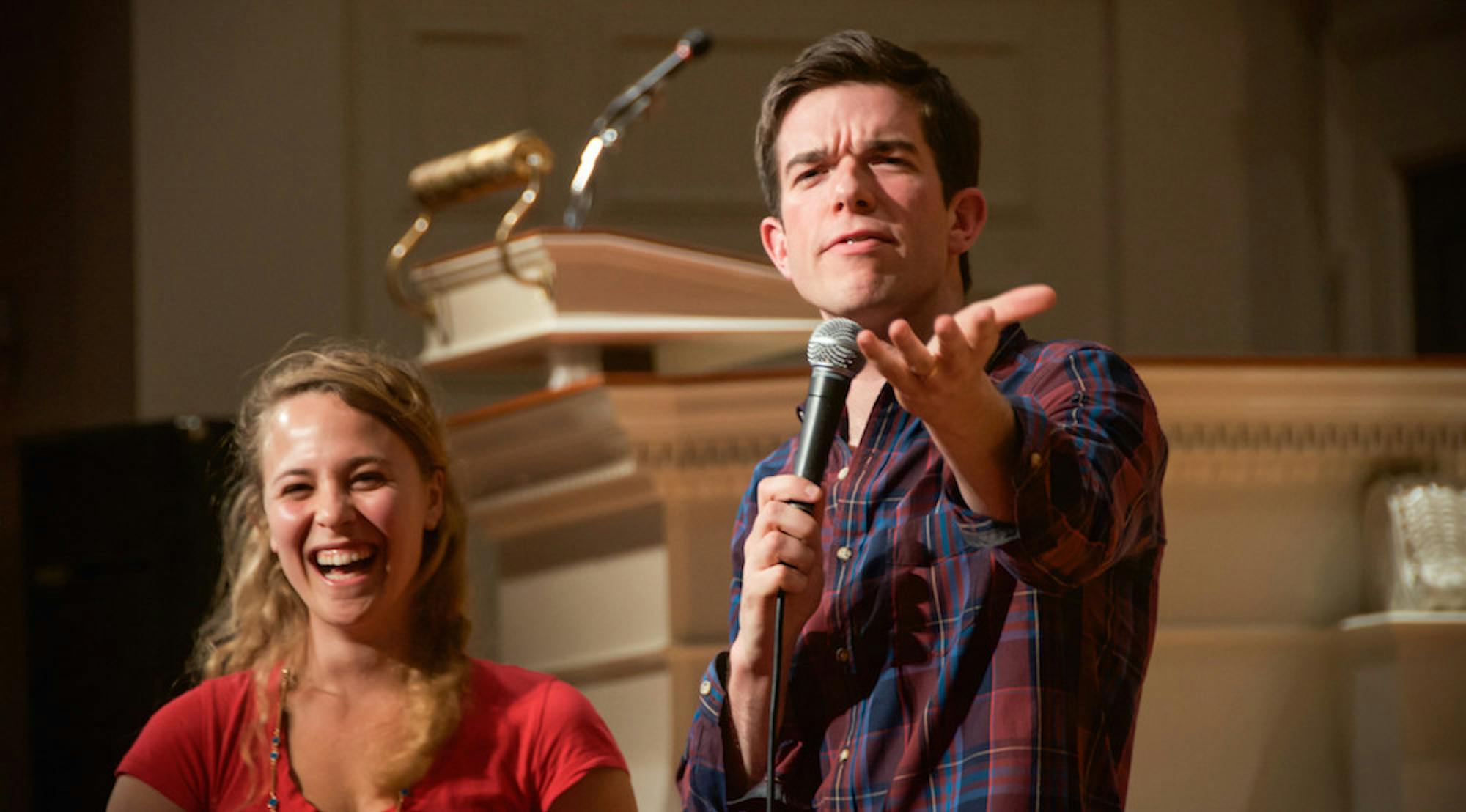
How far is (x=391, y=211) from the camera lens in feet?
14.3

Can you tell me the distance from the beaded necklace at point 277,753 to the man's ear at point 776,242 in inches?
22.6

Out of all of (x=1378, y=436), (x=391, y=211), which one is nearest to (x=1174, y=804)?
(x=1378, y=436)

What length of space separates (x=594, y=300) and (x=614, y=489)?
566mm

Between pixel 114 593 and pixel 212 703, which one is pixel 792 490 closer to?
pixel 212 703

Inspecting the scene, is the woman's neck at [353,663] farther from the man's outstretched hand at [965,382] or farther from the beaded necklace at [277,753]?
the man's outstretched hand at [965,382]

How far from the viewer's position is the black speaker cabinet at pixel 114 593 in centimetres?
283

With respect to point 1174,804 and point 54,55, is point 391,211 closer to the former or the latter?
point 54,55

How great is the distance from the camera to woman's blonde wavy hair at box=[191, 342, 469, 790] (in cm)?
156

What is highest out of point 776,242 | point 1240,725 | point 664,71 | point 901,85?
point 664,71

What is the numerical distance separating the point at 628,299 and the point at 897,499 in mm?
1601

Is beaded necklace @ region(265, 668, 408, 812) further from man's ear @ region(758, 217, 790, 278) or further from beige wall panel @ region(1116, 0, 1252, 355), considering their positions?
beige wall panel @ region(1116, 0, 1252, 355)

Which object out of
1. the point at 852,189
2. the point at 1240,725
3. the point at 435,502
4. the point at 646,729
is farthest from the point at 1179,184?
the point at 852,189

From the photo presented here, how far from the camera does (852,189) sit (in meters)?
1.22

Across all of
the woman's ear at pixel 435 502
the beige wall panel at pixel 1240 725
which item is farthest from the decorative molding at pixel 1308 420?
the woman's ear at pixel 435 502
